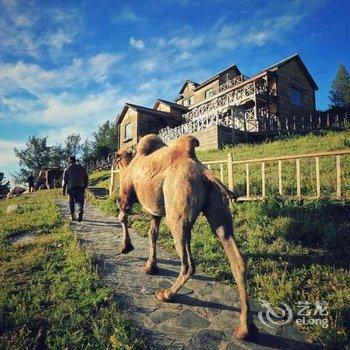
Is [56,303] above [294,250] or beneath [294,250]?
beneath

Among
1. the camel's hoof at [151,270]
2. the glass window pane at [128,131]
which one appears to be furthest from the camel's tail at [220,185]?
the glass window pane at [128,131]

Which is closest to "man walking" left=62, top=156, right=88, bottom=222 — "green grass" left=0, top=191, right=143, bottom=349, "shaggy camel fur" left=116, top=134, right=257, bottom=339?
"green grass" left=0, top=191, right=143, bottom=349

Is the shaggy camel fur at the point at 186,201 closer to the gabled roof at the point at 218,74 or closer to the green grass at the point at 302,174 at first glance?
the green grass at the point at 302,174

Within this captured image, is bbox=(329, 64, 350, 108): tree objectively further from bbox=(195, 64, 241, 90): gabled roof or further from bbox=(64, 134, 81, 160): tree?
bbox=(64, 134, 81, 160): tree

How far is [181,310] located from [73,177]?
7278 millimetres

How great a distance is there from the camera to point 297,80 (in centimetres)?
3328

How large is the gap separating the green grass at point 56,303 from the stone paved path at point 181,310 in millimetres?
270

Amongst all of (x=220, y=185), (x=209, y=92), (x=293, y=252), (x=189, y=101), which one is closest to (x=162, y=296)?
(x=220, y=185)

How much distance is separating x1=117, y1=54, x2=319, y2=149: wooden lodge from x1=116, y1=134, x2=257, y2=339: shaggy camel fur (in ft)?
57.9

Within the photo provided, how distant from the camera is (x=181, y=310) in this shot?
4.12 metres

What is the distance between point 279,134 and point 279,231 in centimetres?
1971

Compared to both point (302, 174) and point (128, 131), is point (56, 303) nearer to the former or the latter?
point (302, 174)

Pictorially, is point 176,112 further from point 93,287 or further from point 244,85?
point 93,287

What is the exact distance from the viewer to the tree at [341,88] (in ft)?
162
